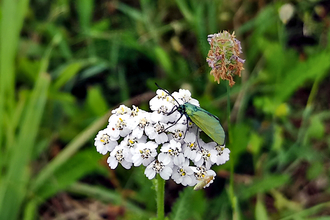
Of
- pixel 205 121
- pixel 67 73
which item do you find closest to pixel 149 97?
pixel 67 73

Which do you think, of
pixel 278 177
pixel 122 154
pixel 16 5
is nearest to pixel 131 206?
pixel 278 177

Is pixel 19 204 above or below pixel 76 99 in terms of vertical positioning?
below

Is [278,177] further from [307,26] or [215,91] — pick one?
[307,26]

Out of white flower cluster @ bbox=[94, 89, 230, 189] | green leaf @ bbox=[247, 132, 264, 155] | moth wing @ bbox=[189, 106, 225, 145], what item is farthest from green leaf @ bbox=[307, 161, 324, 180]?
moth wing @ bbox=[189, 106, 225, 145]

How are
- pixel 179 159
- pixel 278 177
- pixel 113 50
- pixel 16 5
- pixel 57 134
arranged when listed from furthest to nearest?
pixel 113 50
pixel 57 134
pixel 16 5
pixel 278 177
pixel 179 159

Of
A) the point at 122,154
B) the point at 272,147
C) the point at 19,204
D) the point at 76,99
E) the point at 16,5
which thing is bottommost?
the point at 122,154

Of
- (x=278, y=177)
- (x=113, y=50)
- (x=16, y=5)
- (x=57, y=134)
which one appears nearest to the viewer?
(x=278, y=177)
